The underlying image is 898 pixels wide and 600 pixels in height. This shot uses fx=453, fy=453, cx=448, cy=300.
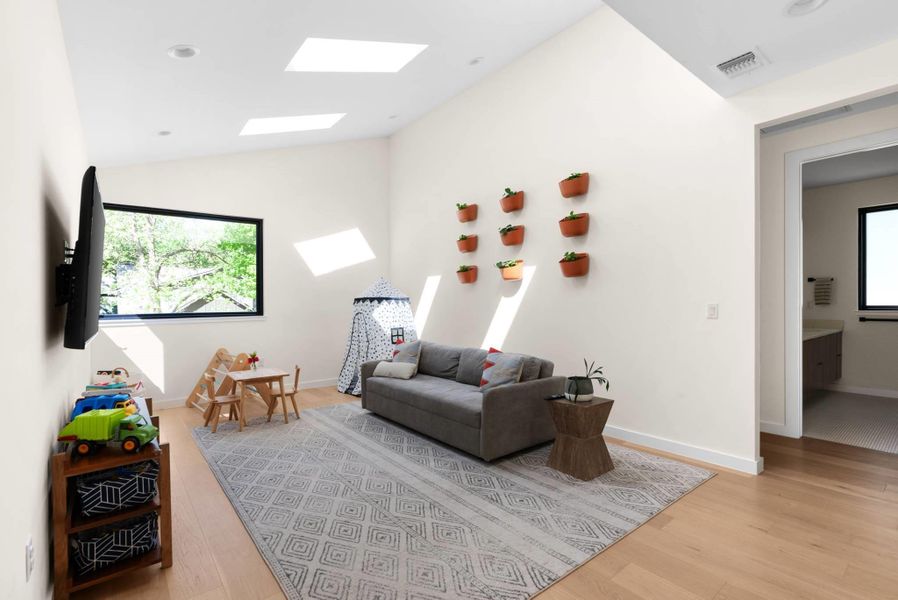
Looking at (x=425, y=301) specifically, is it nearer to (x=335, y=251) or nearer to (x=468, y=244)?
(x=468, y=244)

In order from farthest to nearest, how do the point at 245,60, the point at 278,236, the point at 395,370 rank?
the point at 278,236
the point at 395,370
the point at 245,60

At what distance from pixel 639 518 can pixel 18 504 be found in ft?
9.12

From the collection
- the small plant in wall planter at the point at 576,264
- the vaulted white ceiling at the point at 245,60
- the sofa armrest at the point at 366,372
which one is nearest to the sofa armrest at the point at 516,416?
the small plant in wall planter at the point at 576,264

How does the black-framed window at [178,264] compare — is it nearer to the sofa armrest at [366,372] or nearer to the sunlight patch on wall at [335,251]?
the sunlight patch on wall at [335,251]

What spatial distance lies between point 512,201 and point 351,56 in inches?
82.5

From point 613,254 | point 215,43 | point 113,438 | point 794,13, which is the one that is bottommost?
point 113,438

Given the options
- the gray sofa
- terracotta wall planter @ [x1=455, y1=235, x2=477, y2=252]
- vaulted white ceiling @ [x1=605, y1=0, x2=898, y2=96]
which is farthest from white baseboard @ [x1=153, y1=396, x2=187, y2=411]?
vaulted white ceiling @ [x1=605, y1=0, x2=898, y2=96]

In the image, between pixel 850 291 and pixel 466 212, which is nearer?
pixel 466 212

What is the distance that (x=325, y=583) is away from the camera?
80.0 inches

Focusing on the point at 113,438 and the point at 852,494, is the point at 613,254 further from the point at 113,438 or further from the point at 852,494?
the point at 113,438

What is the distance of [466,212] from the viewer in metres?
5.52

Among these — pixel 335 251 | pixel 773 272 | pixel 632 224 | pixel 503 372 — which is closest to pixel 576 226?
pixel 632 224

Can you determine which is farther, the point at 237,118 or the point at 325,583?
the point at 237,118

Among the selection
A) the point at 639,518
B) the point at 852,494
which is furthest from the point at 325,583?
the point at 852,494
